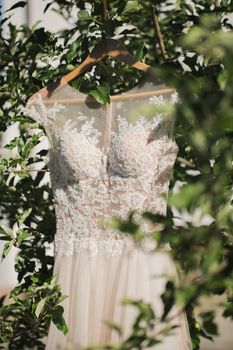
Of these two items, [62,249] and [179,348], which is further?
[62,249]

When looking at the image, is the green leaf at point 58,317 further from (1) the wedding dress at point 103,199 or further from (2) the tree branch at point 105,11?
(2) the tree branch at point 105,11

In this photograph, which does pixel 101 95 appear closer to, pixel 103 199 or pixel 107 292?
pixel 103 199

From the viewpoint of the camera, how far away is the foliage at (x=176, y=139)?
29.9 inches

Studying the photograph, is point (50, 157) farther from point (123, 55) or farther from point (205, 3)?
point (205, 3)

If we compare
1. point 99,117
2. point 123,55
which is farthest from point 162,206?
point 123,55

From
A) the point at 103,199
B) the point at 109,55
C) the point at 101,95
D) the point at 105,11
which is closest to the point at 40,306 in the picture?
the point at 103,199

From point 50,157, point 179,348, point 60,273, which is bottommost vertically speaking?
point 179,348

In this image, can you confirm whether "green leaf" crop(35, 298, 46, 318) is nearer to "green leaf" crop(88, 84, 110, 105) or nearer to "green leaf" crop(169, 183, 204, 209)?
"green leaf" crop(88, 84, 110, 105)

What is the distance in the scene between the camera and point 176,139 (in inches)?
89.6

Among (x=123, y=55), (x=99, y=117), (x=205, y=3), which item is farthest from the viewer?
(x=205, y=3)

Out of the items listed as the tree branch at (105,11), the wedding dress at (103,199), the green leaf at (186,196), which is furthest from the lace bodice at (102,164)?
the green leaf at (186,196)

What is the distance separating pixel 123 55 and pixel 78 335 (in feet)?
3.16

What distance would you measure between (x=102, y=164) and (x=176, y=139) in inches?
11.1

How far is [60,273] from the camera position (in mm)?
2270
